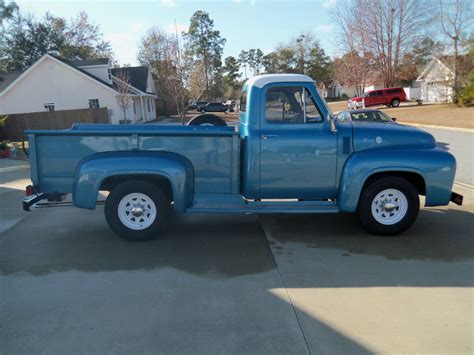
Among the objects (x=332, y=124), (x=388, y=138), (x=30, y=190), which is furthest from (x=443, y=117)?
(x=30, y=190)

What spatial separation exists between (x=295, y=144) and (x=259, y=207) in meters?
0.98

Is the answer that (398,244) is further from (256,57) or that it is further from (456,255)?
(256,57)

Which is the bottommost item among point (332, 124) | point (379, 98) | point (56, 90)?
point (332, 124)

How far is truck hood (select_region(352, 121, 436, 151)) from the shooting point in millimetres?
5137

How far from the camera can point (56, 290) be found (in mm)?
3979

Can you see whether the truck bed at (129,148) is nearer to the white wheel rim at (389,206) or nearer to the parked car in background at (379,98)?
the white wheel rim at (389,206)

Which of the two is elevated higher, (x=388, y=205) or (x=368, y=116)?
(x=368, y=116)

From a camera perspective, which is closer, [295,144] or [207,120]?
[295,144]

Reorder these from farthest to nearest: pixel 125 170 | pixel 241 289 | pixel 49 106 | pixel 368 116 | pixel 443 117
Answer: pixel 49 106 < pixel 443 117 < pixel 368 116 < pixel 125 170 < pixel 241 289

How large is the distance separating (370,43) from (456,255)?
44.5 metres

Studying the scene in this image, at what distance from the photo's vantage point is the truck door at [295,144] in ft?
16.7

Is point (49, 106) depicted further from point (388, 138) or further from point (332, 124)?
point (388, 138)

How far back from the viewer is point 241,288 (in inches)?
155

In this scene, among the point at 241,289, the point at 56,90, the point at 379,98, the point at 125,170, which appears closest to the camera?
the point at 241,289
